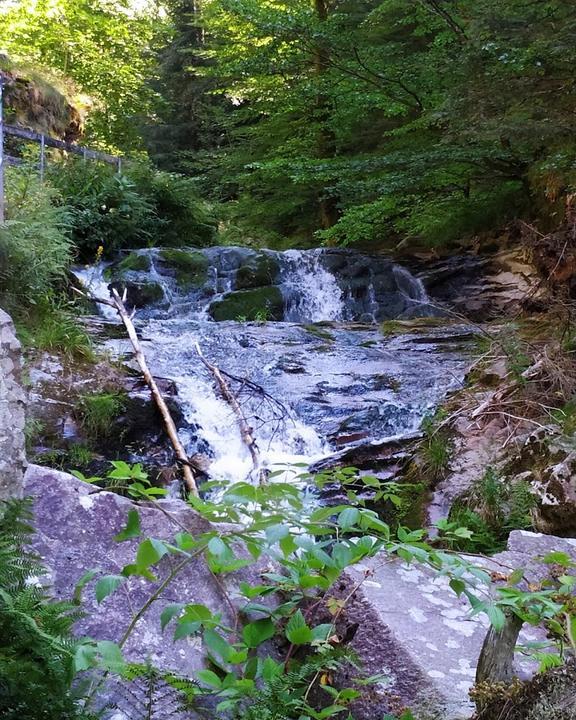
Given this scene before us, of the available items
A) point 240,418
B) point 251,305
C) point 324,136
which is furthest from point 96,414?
point 324,136

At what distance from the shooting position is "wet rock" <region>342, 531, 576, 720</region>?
6.33 ft

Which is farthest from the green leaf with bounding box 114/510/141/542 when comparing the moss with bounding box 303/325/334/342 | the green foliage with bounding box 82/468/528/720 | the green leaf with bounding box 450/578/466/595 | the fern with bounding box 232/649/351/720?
the moss with bounding box 303/325/334/342

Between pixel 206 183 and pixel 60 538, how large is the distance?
59.8 ft

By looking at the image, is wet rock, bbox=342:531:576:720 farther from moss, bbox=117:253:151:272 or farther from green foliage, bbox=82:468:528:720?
moss, bbox=117:253:151:272

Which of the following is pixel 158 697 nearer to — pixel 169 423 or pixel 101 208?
pixel 169 423

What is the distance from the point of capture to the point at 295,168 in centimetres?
1087

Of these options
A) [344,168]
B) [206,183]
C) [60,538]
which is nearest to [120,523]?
[60,538]

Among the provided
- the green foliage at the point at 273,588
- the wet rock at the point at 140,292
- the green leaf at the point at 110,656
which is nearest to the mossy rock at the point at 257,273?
the wet rock at the point at 140,292

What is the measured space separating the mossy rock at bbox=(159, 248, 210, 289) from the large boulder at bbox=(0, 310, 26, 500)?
8954 mm

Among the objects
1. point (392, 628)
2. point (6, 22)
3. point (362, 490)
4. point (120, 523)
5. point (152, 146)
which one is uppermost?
point (6, 22)

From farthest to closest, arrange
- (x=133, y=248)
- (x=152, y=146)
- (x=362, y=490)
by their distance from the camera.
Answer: (x=152, y=146) → (x=133, y=248) → (x=362, y=490)

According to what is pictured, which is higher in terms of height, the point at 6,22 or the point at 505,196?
the point at 6,22

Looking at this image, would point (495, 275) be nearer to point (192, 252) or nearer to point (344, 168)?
point (344, 168)

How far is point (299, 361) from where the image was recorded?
764cm
